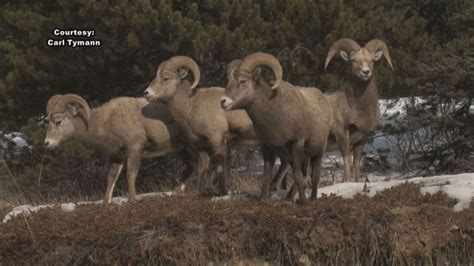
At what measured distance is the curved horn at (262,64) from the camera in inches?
343

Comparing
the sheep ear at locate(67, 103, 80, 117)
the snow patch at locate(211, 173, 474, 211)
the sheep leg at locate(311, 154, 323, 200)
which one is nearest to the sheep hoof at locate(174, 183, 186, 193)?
the snow patch at locate(211, 173, 474, 211)

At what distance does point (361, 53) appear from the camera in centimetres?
1208

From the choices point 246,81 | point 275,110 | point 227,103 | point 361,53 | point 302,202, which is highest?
point 361,53

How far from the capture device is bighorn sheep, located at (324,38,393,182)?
1209 centimetres

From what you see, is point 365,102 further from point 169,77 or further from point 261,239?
point 261,239

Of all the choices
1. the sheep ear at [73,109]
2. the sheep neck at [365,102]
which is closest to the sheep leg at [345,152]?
the sheep neck at [365,102]

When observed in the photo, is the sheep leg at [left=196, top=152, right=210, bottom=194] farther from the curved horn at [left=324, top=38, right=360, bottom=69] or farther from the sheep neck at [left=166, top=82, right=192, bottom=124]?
the curved horn at [left=324, top=38, right=360, bottom=69]

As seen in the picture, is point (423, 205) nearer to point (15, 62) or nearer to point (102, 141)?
point (102, 141)

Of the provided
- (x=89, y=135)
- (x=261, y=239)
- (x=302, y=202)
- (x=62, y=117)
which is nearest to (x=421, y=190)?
(x=302, y=202)

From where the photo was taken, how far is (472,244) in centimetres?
764

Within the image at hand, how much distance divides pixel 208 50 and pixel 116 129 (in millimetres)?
2519

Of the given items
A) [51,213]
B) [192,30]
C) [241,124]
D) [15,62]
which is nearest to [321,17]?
[192,30]

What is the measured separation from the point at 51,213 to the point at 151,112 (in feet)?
10.9

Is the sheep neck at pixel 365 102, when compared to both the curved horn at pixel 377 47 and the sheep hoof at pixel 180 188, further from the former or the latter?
the sheep hoof at pixel 180 188
